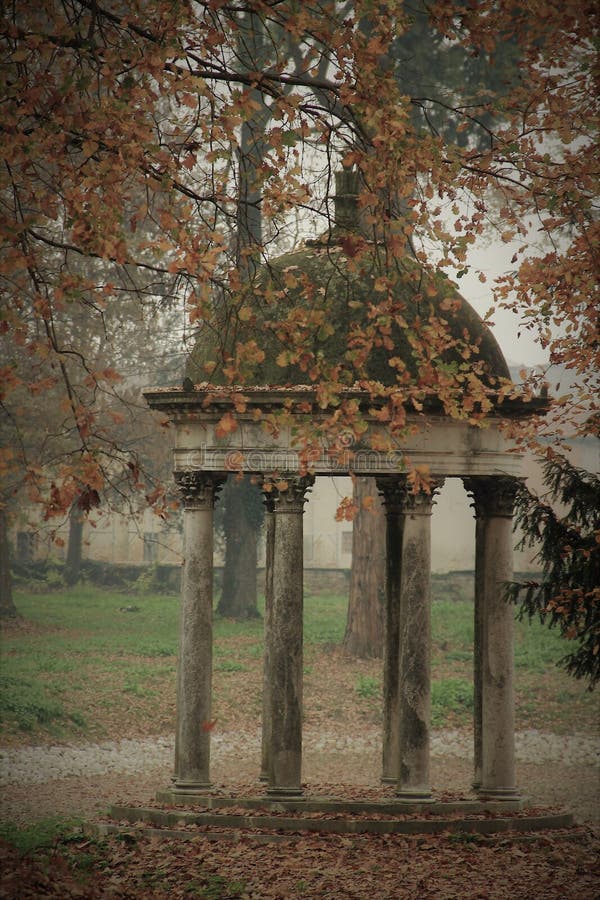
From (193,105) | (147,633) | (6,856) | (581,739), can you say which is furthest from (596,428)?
(147,633)

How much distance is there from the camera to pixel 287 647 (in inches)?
552

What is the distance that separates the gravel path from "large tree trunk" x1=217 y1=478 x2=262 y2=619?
33.1 feet

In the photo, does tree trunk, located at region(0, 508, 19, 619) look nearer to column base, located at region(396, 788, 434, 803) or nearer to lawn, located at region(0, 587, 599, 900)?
lawn, located at region(0, 587, 599, 900)

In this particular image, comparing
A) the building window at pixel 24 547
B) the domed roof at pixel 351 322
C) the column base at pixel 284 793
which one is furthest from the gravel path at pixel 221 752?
the building window at pixel 24 547

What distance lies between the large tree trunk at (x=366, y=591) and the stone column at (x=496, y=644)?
1379 cm

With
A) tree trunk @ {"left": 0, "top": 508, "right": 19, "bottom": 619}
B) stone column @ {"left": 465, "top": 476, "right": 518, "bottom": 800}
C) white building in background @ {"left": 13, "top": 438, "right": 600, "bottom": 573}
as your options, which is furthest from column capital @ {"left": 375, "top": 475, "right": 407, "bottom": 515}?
white building in background @ {"left": 13, "top": 438, "right": 600, "bottom": 573}

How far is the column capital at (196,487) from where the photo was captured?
1422 centimetres

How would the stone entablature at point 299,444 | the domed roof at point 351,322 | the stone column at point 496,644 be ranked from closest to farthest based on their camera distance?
the domed roof at point 351,322
the stone entablature at point 299,444
the stone column at point 496,644

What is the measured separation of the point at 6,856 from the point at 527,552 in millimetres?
38545

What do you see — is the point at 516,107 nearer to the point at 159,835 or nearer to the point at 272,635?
the point at 272,635

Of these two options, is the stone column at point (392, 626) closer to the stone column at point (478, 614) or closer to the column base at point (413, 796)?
the stone column at point (478, 614)

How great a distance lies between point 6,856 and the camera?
10398 millimetres

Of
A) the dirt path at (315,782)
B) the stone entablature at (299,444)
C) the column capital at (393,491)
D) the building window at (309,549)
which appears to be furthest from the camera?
the building window at (309,549)

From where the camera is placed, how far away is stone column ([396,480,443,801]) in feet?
45.8
